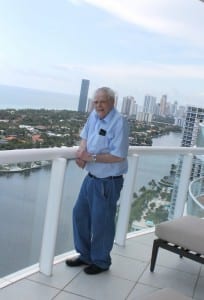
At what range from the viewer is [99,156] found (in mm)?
3078

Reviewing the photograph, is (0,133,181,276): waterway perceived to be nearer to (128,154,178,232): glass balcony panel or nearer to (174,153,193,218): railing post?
(128,154,178,232): glass balcony panel

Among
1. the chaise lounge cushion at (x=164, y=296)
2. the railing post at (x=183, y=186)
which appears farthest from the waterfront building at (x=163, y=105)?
Result: the chaise lounge cushion at (x=164, y=296)

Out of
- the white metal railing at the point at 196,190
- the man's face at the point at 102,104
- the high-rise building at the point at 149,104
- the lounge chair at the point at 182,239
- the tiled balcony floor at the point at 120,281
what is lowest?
the tiled balcony floor at the point at 120,281

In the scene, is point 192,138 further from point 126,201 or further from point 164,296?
point 164,296

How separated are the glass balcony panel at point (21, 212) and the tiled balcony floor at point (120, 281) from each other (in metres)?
0.17

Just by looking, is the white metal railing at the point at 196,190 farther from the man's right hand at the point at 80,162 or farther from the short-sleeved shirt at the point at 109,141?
the man's right hand at the point at 80,162

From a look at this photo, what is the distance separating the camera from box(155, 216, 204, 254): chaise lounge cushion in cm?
325

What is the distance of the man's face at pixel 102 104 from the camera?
311 cm

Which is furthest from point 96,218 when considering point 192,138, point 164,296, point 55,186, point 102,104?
point 192,138

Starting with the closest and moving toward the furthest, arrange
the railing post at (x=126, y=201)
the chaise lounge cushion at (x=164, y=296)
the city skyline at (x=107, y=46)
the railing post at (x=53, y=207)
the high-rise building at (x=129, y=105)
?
the chaise lounge cushion at (x=164, y=296), the railing post at (x=53, y=207), the high-rise building at (x=129, y=105), the railing post at (x=126, y=201), the city skyline at (x=107, y=46)

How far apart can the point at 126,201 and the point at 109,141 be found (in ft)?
3.28

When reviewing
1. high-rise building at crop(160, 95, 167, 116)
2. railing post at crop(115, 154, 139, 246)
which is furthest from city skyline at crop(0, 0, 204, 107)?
railing post at crop(115, 154, 139, 246)

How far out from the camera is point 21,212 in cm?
285

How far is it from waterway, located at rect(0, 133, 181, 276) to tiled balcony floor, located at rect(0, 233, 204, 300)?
170 millimetres
